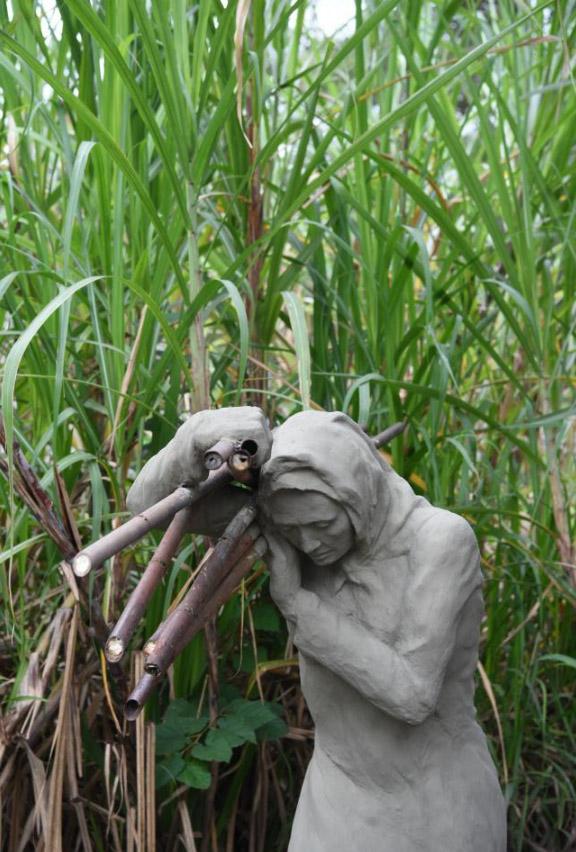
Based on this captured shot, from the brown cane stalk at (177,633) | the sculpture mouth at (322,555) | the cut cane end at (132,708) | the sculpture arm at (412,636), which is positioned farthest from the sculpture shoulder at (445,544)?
the cut cane end at (132,708)

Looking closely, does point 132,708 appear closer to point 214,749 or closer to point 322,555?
point 322,555

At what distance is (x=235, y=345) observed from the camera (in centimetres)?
205

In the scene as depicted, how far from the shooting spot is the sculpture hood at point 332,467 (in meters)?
1.25

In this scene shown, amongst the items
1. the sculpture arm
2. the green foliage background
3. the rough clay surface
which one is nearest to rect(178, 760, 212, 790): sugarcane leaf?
the green foliage background

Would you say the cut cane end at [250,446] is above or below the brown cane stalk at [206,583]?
above

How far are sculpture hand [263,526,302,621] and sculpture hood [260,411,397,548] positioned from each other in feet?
0.21

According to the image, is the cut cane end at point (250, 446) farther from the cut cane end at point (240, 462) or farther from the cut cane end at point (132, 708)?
the cut cane end at point (132, 708)

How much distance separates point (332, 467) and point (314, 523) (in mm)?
71

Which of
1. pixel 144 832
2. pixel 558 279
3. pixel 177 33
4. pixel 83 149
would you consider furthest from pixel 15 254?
pixel 558 279

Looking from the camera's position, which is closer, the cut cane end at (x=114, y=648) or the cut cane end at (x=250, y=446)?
the cut cane end at (x=114, y=648)

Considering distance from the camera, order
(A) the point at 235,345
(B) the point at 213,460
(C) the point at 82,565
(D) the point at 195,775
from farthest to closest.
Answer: (A) the point at 235,345
(D) the point at 195,775
(B) the point at 213,460
(C) the point at 82,565

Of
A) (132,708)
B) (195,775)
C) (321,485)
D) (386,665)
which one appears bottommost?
(195,775)

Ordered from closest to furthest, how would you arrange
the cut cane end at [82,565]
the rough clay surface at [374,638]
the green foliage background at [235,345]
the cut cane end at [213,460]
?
1. the cut cane end at [82,565]
2. the cut cane end at [213,460]
3. the rough clay surface at [374,638]
4. the green foliage background at [235,345]

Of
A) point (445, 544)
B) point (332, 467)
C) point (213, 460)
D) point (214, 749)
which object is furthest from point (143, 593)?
point (214, 749)
